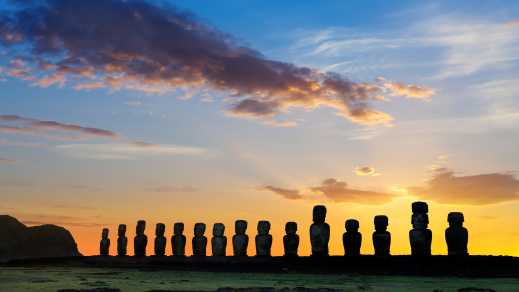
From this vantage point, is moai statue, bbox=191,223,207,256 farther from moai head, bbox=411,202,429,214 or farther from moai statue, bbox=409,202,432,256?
moai head, bbox=411,202,429,214

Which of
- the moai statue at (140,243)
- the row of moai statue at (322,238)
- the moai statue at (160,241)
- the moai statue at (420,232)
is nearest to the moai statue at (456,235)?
the row of moai statue at (322,238)

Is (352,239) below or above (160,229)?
below

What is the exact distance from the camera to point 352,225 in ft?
98.8

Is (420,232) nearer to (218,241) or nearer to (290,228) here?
(290,228)

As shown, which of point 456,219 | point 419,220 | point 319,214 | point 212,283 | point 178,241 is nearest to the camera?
point 212,283

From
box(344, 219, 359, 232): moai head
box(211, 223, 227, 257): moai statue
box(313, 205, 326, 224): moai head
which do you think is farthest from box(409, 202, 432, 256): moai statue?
box(211, 223, 227, 257): moai statue

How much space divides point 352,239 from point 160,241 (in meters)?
14.7

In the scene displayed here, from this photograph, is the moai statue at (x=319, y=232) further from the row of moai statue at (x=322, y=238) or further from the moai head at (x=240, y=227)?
the moai head at (x=240, y=227)

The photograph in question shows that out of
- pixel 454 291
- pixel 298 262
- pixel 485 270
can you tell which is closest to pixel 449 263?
pixel 485 270

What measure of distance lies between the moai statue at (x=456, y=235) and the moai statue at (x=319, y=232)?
230 inches

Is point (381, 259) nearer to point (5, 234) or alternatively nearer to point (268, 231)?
point (268, 231)

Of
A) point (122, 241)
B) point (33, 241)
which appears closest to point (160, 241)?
point (122, 241)

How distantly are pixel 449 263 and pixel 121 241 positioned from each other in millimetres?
25690

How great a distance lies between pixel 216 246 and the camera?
36.0 m
